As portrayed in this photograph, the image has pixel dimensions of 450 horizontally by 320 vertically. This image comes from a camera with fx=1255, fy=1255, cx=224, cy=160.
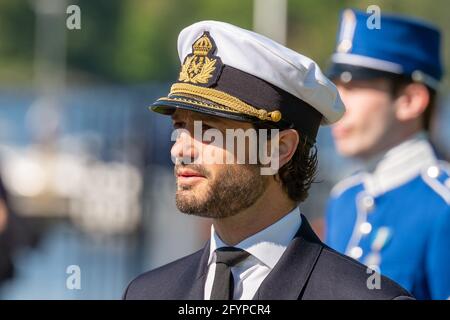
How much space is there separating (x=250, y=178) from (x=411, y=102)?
1952mm

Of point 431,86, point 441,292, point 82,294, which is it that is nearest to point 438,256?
point 441,292

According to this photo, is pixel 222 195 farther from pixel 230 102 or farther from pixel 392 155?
pixel 392 155

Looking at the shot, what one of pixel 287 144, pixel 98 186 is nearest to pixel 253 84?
pixel 287 144

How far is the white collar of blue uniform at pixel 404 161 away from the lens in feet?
18.4

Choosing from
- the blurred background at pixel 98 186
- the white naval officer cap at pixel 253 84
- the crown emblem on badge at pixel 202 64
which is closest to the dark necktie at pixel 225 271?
the white naval officer cap at pixel 253 84

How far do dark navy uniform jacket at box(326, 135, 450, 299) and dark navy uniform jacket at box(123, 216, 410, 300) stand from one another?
1369mm

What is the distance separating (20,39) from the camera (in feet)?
138

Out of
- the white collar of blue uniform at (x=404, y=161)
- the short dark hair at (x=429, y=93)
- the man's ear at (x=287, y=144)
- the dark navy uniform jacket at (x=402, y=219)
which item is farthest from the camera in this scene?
the short dark hair at (x=429, y=93)

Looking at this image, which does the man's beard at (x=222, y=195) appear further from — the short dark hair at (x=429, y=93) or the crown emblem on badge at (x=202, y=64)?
the short dark hair at (x=429, y=93)

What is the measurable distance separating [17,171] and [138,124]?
9.02m

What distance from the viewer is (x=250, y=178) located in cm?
392

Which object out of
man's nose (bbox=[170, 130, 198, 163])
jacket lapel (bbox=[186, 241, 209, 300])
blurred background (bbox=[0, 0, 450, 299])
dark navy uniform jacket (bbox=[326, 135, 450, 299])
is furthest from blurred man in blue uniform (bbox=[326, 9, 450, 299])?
man's nose (bbox=[170, 130, 198, 163])

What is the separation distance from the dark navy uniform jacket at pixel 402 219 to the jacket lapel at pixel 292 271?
4.59ft

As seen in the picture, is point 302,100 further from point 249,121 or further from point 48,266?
point 48,266
